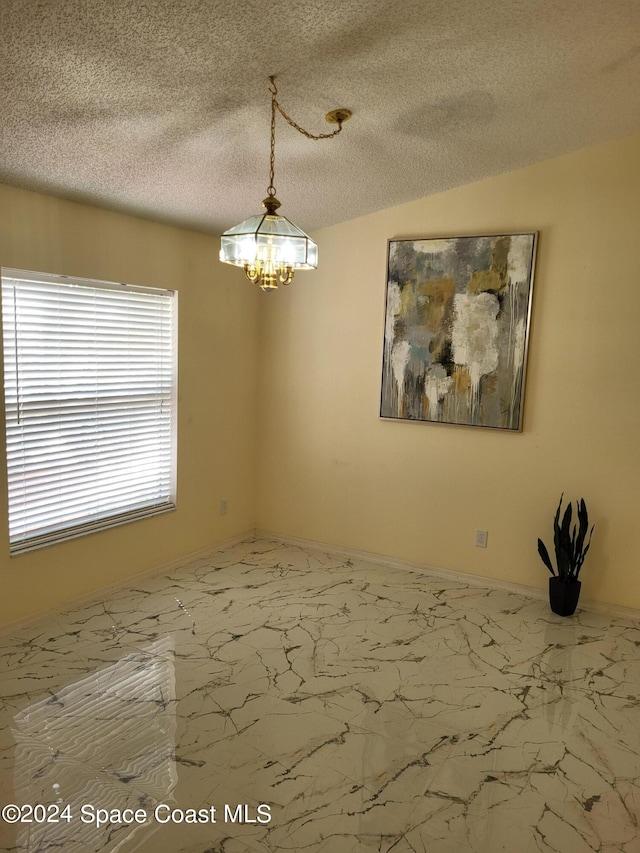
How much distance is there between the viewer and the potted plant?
3482 mm

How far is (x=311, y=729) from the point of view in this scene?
2445mm

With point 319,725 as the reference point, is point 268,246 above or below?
above

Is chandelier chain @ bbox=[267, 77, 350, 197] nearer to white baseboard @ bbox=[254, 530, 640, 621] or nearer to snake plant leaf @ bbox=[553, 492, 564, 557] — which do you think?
snake plant leaf @ bbox=[553, 492, 564, 557]

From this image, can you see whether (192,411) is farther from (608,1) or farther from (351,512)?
(608,1)

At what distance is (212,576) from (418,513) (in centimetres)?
145

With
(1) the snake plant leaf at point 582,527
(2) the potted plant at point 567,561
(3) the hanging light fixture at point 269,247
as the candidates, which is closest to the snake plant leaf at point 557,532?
(2) the potted plant at point 567,561

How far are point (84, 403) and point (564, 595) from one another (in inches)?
117

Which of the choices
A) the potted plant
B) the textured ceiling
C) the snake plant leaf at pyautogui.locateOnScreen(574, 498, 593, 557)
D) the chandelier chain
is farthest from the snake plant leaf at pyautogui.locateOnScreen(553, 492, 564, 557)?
the chandelier chain

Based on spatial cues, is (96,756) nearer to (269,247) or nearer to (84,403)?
(84,403)

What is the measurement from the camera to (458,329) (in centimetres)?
385

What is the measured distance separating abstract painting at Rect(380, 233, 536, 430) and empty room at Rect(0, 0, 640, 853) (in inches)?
0.8

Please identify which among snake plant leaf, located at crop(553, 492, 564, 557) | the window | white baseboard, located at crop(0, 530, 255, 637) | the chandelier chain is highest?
the chandelier chain

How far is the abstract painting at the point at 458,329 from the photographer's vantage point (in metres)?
3.69

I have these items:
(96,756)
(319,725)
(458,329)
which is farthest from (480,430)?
(96,756)
